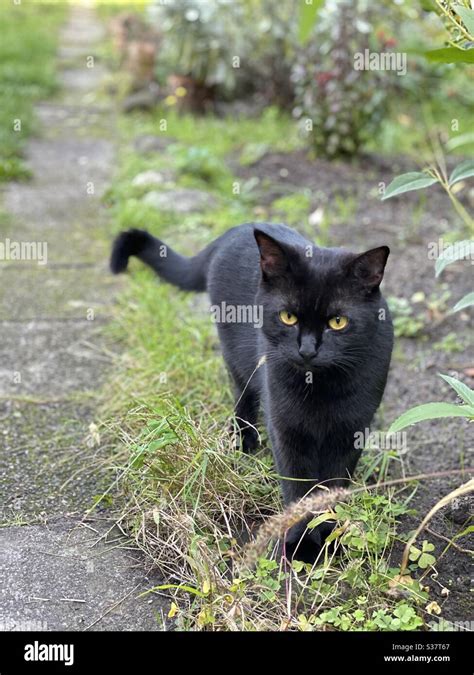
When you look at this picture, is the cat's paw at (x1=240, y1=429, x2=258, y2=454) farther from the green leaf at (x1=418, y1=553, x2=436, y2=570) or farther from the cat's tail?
the green leaf at (x1=418, y1=553, x2=436, y2=570)

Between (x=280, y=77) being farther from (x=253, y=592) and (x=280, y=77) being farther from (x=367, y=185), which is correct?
(x=253, y=592)

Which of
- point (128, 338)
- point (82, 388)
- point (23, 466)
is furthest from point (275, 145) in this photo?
point (23, 466)

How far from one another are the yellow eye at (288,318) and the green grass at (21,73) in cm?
376

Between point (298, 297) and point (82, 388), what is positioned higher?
point (298, 297)

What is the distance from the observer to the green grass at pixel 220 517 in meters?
1.98

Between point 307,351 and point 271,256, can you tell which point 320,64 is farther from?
point 307,351

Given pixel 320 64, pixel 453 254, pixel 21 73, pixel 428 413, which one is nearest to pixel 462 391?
pixel 428 413

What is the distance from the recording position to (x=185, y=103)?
7.23 m

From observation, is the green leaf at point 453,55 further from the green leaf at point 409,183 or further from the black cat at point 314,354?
the black cat at point 314,354

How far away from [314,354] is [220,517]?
1.82ft

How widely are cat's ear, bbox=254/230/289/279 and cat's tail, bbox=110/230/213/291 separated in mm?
832

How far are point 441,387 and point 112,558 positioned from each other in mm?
1579

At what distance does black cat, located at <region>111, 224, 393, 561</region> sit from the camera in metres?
2.15

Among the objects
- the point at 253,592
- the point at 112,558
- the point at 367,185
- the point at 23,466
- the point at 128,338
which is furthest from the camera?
the point at 367,185
